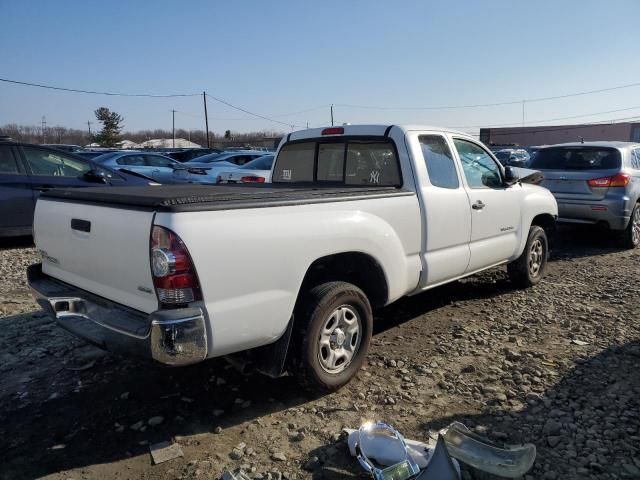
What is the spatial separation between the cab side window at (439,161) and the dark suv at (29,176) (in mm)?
5526

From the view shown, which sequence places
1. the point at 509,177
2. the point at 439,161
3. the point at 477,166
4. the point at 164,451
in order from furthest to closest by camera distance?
the point at 509,177
the point at 477,166
the point at 439,161
the point at 164,451

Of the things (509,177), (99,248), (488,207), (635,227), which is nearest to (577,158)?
(635,227)

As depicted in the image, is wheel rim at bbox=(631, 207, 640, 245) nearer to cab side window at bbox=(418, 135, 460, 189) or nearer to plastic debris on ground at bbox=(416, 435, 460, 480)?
cab side window at bbox=(418, 135, 460, 189)

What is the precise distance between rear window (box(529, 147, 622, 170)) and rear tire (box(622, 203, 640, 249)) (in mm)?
893

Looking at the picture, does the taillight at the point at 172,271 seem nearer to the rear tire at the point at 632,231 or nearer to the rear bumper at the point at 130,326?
the rear bumper at the point at 130,326

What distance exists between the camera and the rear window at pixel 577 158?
317 inches

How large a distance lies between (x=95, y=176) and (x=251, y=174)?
335 centimetres

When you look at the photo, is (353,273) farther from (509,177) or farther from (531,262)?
(531,262)

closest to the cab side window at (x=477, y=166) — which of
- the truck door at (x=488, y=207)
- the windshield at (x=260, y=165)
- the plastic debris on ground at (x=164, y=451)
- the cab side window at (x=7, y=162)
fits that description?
the truck door at (x=488, y=207)

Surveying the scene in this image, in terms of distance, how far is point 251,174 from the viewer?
10.3m

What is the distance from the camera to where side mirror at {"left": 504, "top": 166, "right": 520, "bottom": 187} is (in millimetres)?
5152

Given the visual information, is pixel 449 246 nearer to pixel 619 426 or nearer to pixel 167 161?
pixel 619 426

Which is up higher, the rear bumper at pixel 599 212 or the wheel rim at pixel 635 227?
the rear bumper at pixel 599 212

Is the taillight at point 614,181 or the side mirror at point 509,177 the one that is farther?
the taillight at point 614,181
